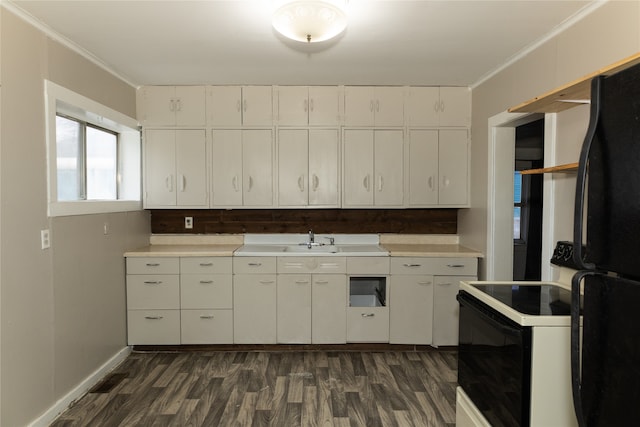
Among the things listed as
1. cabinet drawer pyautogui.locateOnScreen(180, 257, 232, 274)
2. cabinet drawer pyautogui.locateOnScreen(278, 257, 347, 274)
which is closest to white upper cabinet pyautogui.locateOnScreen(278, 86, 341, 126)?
cabinet drawer pyautogui.locateOnScreen(278, 257, 347, 274)

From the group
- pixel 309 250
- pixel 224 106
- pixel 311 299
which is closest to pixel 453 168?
pixel 309 250

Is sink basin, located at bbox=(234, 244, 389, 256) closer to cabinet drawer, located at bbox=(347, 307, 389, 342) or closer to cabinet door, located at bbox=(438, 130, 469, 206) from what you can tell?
cabinet drawer, located at bbox=(347, 307, 389, 342)

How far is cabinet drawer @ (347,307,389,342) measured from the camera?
135 inches

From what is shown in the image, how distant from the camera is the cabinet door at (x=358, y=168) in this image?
12.0 ft

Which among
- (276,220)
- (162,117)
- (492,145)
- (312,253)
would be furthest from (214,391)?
(492,145)

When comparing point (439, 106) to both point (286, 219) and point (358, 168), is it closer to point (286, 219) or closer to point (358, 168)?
point (358, 168)

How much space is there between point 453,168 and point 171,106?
2705mm

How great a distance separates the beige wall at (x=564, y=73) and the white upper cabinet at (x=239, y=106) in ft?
6.35

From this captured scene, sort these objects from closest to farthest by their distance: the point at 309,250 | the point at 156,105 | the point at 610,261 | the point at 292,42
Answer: the point at 610,261 < the point at 292,42 < the point at 156,105 < the point at 309,250

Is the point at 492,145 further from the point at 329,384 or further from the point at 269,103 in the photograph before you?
the point at 329,384

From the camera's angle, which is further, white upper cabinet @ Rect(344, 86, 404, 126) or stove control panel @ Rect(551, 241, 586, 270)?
white upper cabinet @ Rect(344, 86, 404, 126)

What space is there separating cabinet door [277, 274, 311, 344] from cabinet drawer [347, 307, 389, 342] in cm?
39

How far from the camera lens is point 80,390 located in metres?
2.68

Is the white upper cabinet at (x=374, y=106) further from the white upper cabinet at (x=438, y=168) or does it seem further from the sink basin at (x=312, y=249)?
the sink basin at (x=312, y=249)
